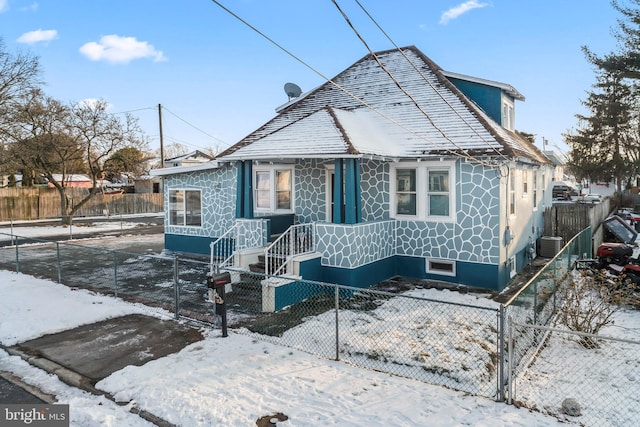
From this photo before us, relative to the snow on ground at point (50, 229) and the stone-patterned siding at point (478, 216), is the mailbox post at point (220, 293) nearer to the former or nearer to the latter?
the stone-patterned siding at point (478, 216)

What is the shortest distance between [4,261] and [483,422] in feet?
54.4

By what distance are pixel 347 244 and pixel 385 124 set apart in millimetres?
4566

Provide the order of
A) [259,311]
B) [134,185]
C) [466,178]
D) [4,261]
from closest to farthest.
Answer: [259,311], [466,178], [4,261], [134,185]

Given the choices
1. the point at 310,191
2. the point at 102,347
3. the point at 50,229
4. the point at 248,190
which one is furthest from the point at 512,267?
the point at 50,229

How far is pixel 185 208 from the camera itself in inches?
632

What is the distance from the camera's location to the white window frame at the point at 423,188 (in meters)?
11.1

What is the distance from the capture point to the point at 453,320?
26.7 ft

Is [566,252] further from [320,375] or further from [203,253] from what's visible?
[203,253]

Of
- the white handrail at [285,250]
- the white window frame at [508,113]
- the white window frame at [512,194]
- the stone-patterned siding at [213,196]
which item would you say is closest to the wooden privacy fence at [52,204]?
the stone-patterned siding at [213,196]

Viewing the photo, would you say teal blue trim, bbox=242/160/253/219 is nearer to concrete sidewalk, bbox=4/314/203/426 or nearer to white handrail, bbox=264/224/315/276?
white handrail, bbox=264/224/315/276

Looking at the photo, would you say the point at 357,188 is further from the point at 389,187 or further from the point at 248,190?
the point at 248,190

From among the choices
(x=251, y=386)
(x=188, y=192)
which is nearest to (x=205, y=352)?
(x=251, y=386)

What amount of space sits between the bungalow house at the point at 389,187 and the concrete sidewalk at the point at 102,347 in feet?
8.93

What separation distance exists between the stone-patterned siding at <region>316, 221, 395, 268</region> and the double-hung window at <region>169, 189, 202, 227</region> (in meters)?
6.95
